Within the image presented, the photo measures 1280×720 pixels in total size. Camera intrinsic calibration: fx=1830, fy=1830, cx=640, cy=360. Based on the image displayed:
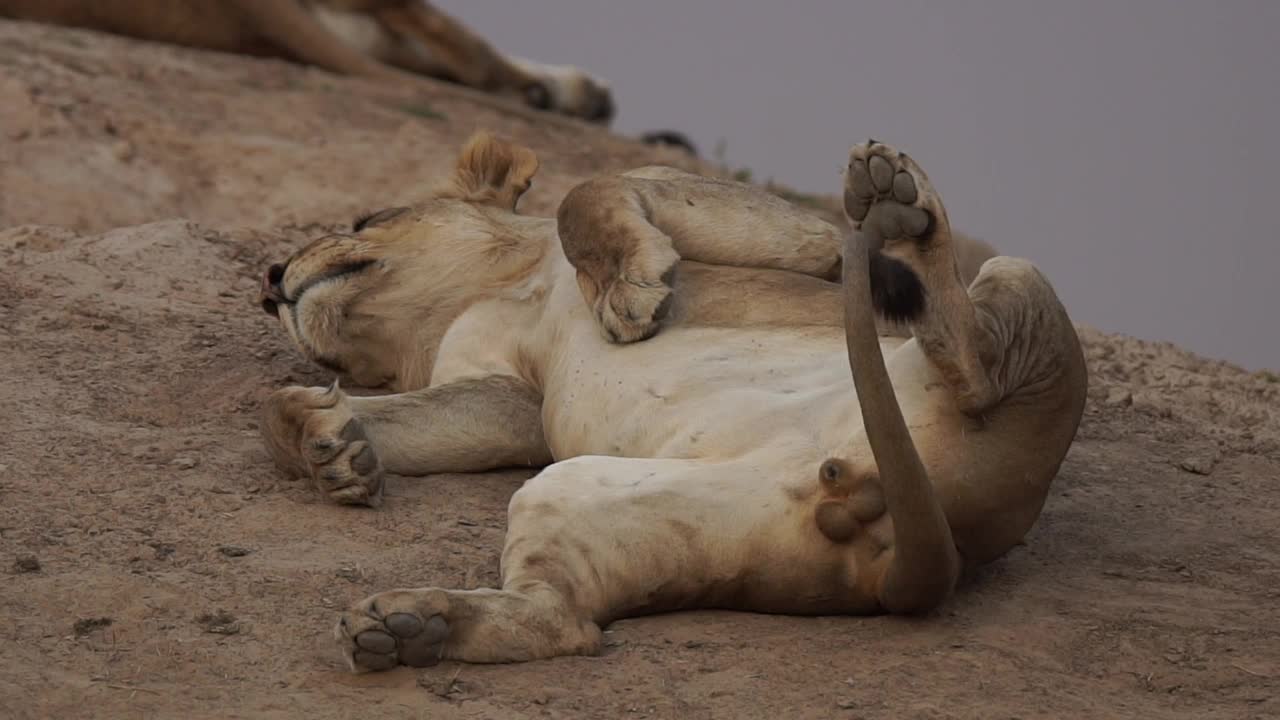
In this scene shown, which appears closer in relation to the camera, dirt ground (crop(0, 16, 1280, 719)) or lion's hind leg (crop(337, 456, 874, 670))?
dirt ground (crop(0, 16, 1280, 719))

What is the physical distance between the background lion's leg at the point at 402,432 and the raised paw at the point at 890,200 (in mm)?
1341

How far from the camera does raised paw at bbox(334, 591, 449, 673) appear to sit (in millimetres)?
3004

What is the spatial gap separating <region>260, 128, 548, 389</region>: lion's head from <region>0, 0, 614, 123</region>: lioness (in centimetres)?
486

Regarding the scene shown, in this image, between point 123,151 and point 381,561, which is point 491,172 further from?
point 123,151

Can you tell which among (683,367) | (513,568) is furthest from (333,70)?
(513,568)

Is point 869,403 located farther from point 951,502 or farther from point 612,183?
point 612,183

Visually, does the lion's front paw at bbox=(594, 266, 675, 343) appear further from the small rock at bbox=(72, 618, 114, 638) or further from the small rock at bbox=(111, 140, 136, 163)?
A: the small rock at bbox=(111, 140, 136, 163)

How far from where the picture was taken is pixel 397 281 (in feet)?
16.4

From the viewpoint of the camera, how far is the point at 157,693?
9.50 ft

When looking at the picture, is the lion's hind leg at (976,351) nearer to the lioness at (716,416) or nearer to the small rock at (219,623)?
the lioness at (716,416)

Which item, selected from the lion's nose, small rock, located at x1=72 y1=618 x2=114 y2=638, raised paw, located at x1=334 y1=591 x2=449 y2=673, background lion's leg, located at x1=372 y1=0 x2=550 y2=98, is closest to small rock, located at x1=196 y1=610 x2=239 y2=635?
small rock, located at x1=72 y1=618 x2=114 y2=638

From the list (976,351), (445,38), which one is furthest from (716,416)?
(445,38)

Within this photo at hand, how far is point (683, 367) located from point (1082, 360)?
856 mm

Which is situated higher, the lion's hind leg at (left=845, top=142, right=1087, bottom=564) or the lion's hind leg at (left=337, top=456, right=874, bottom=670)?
the lion's hind leg at (left=845, top=142, right=1087, bottom=564)
